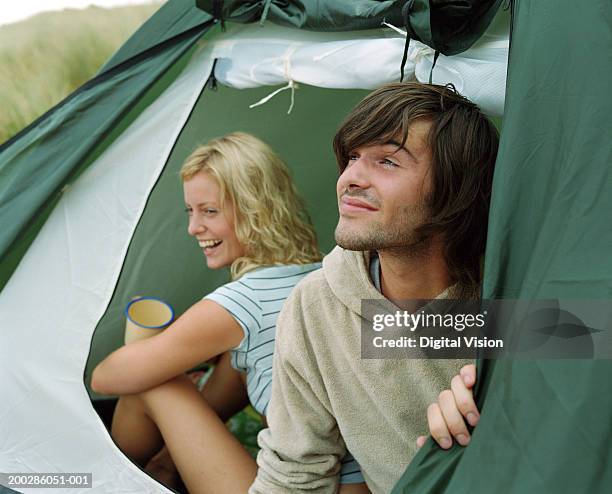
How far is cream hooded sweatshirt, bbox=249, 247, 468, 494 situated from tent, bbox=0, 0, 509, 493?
0.32 metres

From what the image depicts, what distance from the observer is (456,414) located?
47.1 inches

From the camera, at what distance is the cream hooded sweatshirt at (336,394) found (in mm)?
1468

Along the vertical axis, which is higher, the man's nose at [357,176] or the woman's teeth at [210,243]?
the man's nose at [357,176]

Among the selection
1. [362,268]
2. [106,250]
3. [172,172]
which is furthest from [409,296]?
[172,172]

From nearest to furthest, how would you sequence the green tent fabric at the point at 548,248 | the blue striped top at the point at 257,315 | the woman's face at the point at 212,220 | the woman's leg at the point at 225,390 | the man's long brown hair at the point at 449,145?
the green tent fabric at the point at 548,248 < the man's long brown hair at the point at 449,145 < the blue striped top at the point at 257,315 < the woman's face at the point at 212,220 < the woman's leg at the point at 225,390

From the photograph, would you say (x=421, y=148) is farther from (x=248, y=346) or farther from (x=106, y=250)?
(x=106, y=250)

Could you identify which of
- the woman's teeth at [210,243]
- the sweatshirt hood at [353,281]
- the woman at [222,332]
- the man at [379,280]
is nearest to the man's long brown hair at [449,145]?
the man at [379,280]

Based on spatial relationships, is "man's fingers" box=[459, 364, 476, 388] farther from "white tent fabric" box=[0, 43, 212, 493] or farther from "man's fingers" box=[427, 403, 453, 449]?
"white tent fabric" box=[0, 43, 212, 493]

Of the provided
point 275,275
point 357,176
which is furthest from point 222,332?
point 357,176

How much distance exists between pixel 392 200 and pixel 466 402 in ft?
1.18

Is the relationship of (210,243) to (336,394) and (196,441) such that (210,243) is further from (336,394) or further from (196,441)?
(336,394)

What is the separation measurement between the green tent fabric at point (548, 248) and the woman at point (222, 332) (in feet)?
1.79

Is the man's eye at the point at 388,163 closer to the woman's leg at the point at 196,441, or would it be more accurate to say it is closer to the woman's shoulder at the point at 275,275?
the woman's shoulder at the point at 275,275

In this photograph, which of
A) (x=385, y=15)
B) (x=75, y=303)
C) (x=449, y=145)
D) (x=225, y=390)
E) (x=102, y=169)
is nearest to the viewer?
(x=449, y=145)
